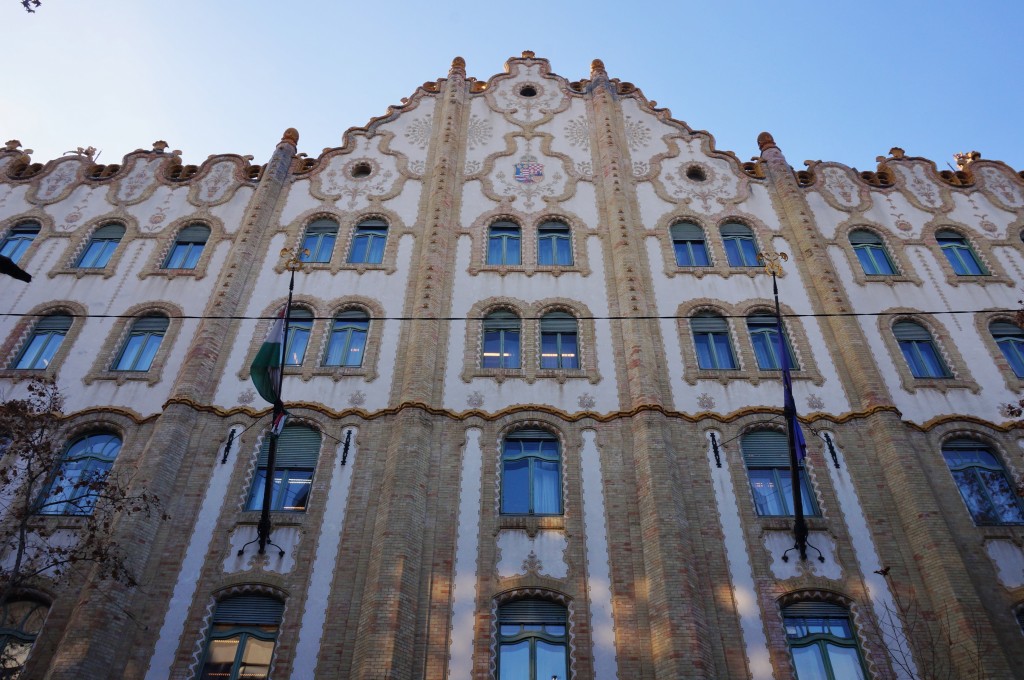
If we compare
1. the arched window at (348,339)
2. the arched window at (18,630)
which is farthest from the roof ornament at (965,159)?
the arched window at (18,630)

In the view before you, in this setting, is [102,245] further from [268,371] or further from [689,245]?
[689,245]

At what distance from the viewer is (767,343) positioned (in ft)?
69.5

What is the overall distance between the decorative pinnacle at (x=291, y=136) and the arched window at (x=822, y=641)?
71.6 feet

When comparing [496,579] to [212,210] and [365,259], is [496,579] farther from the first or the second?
[212,210]

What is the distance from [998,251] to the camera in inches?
953

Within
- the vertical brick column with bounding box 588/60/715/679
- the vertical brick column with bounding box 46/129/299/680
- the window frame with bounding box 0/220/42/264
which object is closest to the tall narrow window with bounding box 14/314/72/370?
the window frame with bounding box 0/220/42/264

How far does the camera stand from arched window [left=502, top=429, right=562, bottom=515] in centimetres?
1755

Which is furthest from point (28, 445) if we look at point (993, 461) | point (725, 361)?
point (993, 461)

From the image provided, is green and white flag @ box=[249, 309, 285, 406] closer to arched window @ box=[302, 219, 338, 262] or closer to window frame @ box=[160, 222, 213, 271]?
arched window @ box=[302, 219, 338, 262]

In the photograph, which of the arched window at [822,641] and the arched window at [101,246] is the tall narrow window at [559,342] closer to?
the arched window at [822,641]

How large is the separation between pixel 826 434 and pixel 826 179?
11.6 m

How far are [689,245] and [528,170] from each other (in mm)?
6236

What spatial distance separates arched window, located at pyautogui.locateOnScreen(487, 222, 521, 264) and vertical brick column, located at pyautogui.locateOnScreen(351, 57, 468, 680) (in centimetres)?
117

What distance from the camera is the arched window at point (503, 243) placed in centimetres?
2342
